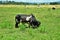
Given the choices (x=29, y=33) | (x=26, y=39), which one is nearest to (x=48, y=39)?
(x=26, y=39)

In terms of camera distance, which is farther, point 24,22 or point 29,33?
point 24,22

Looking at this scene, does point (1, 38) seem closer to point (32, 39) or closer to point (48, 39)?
point (32, 39)

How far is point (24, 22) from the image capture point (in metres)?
17.0

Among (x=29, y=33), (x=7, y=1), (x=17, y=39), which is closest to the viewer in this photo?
(x=17, y=39)

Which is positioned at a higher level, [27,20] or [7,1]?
[27,20]

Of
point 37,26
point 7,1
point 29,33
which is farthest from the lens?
point 7,1

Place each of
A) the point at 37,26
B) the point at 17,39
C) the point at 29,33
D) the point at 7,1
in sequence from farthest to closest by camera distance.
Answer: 1. the point at 7,1
2. the point at 37,26
3. the point at 29,33
4. the point at 17,39

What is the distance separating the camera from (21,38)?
478 inches

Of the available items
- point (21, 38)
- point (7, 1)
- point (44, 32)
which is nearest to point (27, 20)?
point (44, 32)

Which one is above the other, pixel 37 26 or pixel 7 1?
pixel 37 26

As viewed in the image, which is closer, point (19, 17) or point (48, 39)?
point (48, 39)

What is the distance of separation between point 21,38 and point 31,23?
4636 mm

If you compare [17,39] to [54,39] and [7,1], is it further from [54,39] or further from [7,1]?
[7,1]

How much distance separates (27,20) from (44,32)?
8.47 feet
